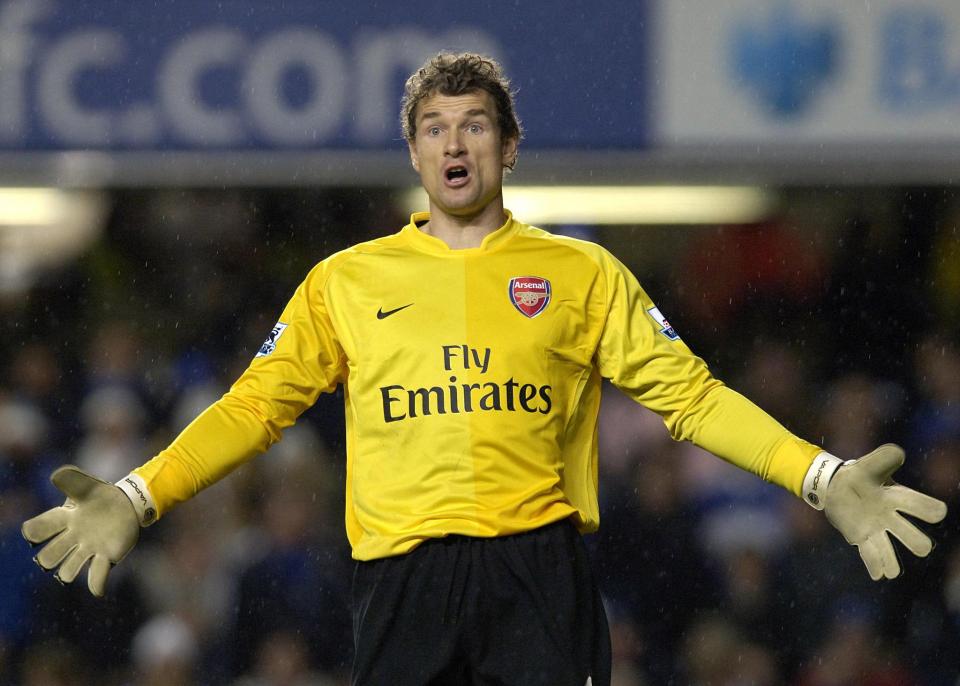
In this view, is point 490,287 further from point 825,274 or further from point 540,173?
point 825,274

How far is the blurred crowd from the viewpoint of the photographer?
25.7ft

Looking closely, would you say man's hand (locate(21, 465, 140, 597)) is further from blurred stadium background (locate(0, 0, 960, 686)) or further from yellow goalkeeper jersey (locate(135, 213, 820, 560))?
blurred stadium background (locate(0, 0, 960, 686))

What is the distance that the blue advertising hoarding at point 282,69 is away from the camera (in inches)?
289

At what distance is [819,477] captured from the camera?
3.89m

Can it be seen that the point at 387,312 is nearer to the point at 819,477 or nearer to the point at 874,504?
the point at 819,477

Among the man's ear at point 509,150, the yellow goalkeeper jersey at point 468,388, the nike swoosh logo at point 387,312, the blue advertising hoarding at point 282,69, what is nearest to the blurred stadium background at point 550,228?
the blue advertising hoarding at point 282,69

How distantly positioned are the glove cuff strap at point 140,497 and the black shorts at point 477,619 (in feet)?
1.66

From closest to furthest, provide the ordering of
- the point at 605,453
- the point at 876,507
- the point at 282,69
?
the point at 876,507 → the point at 282,69 → the point at 605,453

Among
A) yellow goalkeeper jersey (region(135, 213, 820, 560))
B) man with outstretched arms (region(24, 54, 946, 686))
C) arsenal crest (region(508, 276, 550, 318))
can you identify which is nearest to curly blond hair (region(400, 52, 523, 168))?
man with outstretched arms (region(24, 54, 946, 686))

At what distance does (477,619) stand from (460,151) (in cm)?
105

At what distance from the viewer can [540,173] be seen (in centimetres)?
750

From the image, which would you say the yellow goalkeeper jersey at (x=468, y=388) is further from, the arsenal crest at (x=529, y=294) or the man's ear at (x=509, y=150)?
the man's ear at (x=509, y=150)

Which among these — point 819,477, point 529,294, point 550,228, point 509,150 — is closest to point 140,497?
point 529,294

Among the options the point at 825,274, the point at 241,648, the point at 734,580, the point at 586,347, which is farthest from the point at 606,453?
the point at 586,347
